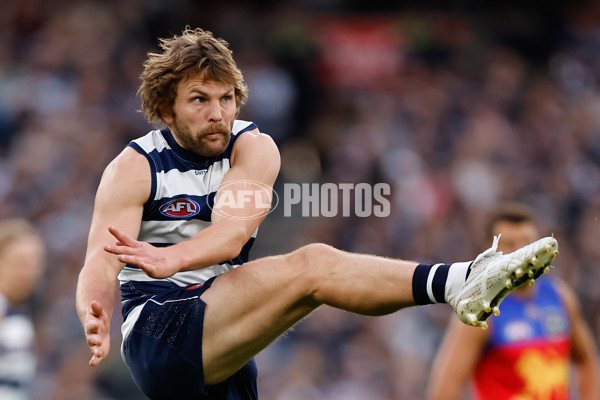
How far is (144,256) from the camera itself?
3.98 metres

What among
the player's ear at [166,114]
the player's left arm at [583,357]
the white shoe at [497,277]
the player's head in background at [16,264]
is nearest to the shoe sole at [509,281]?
the white shoe at [497,277]

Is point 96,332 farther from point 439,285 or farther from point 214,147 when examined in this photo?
point 439,285

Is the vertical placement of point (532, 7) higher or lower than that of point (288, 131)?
higher

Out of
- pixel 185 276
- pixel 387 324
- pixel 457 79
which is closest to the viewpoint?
pixel 185 276

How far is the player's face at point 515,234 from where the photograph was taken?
6.04m

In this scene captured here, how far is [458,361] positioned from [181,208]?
2320 mm

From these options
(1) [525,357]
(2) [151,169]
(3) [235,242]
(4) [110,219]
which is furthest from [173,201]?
(1) [525,357]

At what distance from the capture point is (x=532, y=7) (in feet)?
46.5

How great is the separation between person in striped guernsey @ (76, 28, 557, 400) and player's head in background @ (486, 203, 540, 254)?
207cm

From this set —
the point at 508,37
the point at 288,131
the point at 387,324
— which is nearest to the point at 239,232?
the point at 387,324

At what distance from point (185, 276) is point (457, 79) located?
9.27m

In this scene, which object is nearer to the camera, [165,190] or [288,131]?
[165,190]

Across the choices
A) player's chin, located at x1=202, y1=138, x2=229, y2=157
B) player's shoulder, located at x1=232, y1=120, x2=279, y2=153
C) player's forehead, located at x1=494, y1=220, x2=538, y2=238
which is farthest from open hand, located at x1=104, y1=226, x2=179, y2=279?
player's forehead, located at x1=494, y1=220, x2=538, y2=238

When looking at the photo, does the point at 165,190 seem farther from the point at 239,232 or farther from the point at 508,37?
the point at 508,37
